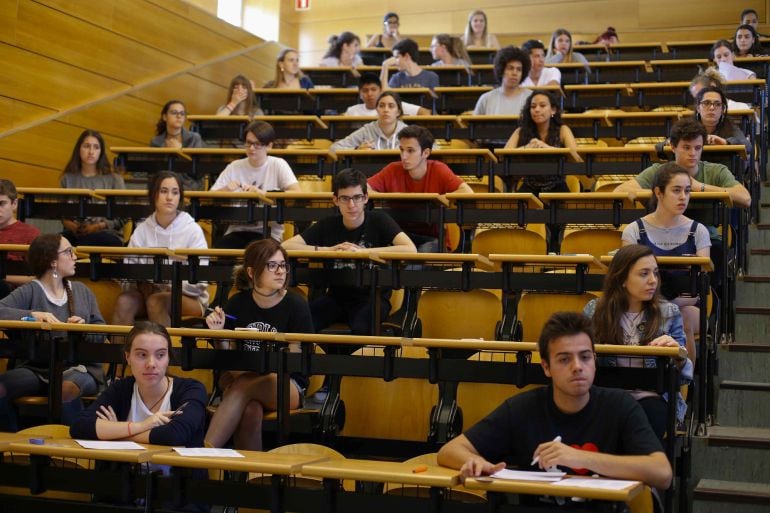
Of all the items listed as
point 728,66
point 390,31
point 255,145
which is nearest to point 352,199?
point 255,145

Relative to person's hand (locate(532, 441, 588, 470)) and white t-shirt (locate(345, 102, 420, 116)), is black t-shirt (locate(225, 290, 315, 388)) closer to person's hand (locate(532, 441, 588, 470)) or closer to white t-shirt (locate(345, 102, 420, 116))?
person's hand (locate(532, 441, 588, 470))

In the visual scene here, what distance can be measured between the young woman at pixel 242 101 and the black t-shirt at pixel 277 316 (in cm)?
328

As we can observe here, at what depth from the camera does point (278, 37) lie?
9227 millimetres

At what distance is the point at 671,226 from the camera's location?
12.6ft

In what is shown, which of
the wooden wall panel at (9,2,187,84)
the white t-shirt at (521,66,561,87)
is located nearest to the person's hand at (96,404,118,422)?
the wooden wall panel at (9,2,187,84)

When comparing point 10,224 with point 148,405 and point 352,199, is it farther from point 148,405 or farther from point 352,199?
point 148,405

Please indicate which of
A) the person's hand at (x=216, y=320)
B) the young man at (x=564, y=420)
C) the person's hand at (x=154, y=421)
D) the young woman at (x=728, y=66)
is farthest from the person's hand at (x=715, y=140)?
the person's hand at (x=154, y=421)

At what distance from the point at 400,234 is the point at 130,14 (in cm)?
361

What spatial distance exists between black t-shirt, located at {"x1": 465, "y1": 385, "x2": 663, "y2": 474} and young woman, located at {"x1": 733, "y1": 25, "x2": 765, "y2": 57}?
5257 millimetres

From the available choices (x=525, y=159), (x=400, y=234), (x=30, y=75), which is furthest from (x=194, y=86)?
(x=400, y=234)

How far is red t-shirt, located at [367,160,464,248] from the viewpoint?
479 cm

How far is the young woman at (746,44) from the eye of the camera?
7.23 m

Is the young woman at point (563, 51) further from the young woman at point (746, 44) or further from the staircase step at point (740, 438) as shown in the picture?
the staircase step at point (740, 438)

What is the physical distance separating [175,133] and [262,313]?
9.65 feet
